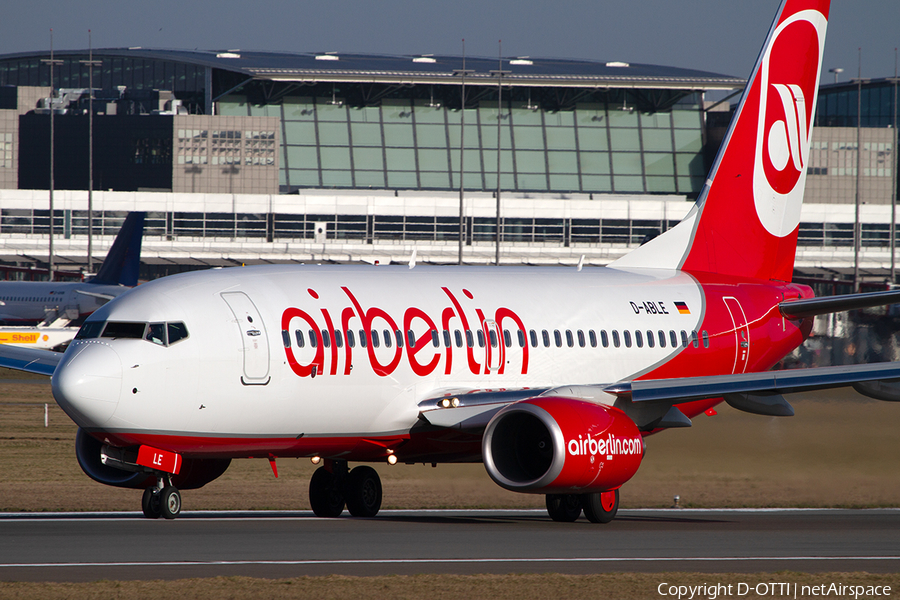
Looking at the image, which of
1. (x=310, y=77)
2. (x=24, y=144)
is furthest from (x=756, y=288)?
(x=24, y=144)

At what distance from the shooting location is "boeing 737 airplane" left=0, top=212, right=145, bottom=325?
7475cm

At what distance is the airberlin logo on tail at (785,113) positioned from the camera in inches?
1145

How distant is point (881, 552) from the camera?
17.7 meters

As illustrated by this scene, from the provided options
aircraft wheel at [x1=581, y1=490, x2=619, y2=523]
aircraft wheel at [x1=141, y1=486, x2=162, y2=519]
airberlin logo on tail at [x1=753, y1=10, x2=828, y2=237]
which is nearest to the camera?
aircraft wheel at [x1=141, y1=486, x2=162, y2=519]

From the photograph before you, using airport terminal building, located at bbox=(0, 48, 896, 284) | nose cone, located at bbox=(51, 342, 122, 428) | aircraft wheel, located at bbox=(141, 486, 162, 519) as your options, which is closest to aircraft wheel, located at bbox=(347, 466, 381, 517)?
aircraft wheel, located at bbox=(141, 486, 162, 519)

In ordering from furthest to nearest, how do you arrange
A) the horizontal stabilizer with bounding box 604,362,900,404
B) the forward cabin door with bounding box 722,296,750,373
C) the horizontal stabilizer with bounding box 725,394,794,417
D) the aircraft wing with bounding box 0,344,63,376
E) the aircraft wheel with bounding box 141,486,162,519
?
the forward cabin door with bounding box 722,296,750,373 < the aircraft wing with bounding box 0,344,63,376 < the horizontal stabilizer with bounding box 725,394,794,417 < the horizontal stabilizer with bounding box 604,362,900,404 < the aircraft wheel with bounding box 141,486,162,519

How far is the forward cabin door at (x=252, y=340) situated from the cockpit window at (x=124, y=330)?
4.94 feet

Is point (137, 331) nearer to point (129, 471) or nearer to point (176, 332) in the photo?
point (176, 332)

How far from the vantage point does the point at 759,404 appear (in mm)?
21812

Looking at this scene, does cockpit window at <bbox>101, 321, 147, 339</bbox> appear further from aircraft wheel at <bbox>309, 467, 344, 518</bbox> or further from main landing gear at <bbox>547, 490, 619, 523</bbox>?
main landing gear at <bbox>547, 490, 619, 523</bbox>

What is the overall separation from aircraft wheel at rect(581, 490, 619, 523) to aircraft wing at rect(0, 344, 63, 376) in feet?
30.5

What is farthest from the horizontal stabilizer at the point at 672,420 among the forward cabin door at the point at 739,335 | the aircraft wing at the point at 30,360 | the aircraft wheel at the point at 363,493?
the aircraft wing at the point at 30,360

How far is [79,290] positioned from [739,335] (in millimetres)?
55916

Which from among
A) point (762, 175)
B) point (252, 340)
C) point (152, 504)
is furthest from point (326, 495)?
point (762, 175)
